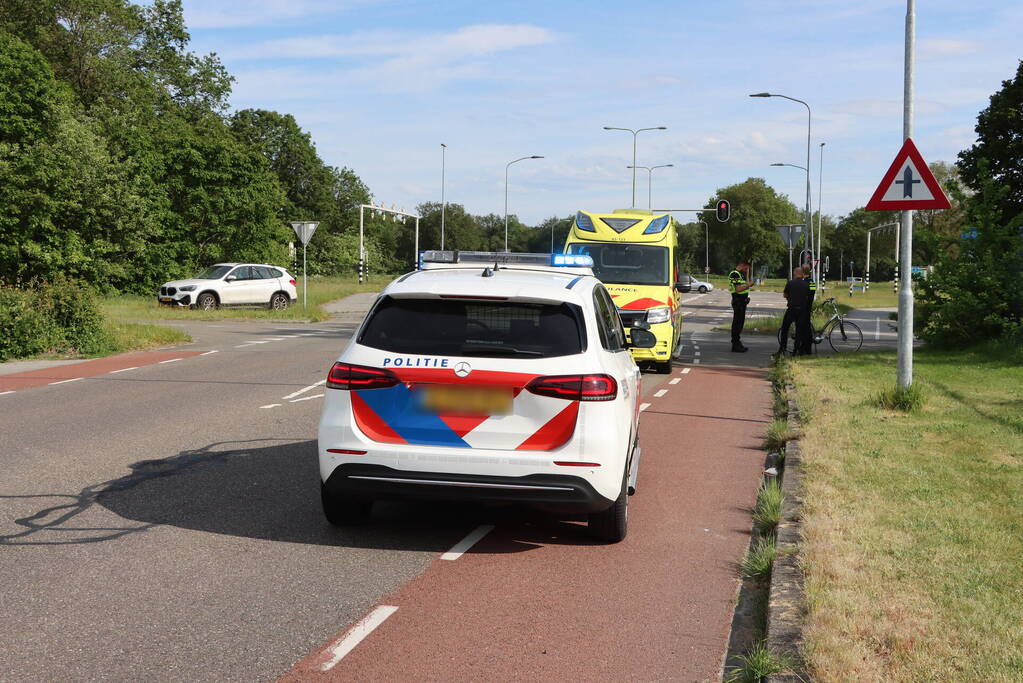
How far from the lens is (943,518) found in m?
6.59

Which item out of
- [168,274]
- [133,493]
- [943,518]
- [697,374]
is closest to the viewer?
[943,518]

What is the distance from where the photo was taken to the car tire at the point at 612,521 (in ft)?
20.5

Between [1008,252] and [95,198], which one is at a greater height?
[95,198]

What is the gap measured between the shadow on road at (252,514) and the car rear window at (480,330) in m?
1.24

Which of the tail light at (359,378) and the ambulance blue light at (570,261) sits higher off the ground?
the ambulance blue light at (570,261)

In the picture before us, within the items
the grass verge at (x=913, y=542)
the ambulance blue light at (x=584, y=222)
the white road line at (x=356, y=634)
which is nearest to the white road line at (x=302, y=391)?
the ambulance blue light at (x=584, y=222)

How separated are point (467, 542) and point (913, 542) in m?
2.61

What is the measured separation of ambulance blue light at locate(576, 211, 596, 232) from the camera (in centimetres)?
1789

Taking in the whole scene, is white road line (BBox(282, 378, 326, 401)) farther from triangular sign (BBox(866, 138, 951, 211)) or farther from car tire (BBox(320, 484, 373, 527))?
triangular sign (BBox(866, 138, 951, 211))

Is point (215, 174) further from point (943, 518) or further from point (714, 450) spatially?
point (943, 518)

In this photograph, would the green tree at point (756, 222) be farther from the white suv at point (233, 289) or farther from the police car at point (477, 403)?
the police car at point (477, 403)

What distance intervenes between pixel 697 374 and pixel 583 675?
13839 mm

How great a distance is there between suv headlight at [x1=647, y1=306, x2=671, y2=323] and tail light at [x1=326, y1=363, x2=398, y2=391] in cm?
1092

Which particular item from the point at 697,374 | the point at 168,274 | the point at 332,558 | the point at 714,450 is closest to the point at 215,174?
the point at 168,274
